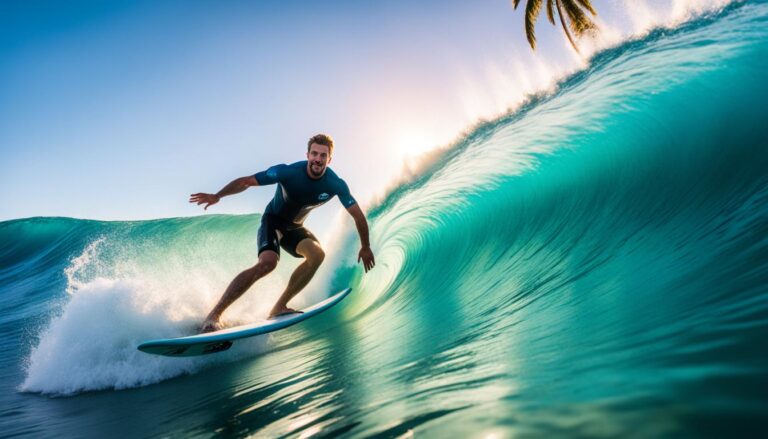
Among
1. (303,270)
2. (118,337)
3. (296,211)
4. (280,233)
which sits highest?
(296,211)

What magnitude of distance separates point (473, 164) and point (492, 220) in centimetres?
262

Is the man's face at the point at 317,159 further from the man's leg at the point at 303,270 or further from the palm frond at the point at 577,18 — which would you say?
the palm frond at the point at 577,18

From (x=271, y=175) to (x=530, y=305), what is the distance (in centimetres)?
333

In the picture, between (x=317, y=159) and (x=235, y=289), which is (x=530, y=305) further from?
(x=235, y=289)

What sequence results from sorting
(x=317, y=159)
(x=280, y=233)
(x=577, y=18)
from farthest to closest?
(x=577, y=18)
(x=280, y=233)
(x=317, y=159)

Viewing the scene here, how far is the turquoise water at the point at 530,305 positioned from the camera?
1.38m

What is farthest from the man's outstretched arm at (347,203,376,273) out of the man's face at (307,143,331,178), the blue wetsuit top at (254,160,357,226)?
the man's face at (307,143,331,178)

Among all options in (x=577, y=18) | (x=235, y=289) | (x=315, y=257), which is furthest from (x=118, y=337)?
(x=577, y=18)

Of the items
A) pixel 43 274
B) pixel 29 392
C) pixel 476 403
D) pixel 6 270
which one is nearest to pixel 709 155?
pixel 476 403

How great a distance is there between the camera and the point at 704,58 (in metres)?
7.30

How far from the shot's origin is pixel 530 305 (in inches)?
135

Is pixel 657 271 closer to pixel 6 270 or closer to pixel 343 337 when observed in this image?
pixel 343 337

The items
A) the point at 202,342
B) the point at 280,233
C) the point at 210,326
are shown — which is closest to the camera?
the point at 202,342

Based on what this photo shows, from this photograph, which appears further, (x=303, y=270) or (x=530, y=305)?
(x=303, y=270)
